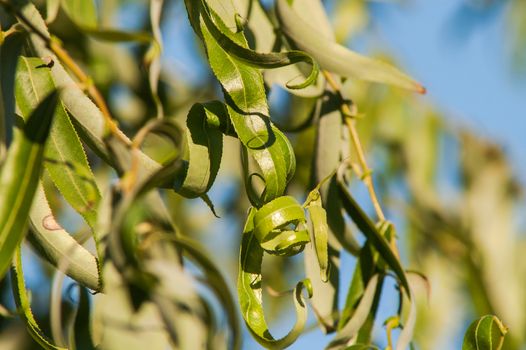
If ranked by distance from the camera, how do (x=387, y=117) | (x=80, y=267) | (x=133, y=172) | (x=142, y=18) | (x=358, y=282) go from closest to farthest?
(x=133, y=172), (x=80, y=267), (x=358, y=282), (x=142, y=18), (x=387, y=117)

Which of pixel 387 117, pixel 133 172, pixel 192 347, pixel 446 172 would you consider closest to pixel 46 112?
pixel 133 172

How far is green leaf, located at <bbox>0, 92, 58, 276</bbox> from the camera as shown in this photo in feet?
1.98

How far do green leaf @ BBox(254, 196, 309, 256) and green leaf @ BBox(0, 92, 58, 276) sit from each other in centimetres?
15

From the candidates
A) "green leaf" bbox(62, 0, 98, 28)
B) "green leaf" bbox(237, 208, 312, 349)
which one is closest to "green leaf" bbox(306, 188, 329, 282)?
"green leaf" bbox(237, 208, 312, 349)

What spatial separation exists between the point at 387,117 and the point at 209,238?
0.44 metres

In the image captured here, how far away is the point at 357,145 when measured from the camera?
901 millimetres

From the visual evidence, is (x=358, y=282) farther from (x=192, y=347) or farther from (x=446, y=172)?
(x=446, y=172)

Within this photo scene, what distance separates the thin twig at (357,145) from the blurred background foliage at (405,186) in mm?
706

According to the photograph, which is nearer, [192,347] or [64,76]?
[192,347]

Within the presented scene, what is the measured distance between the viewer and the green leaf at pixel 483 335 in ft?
2.51

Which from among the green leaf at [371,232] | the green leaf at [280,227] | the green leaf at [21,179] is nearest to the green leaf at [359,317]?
the green leaf at [371,232]

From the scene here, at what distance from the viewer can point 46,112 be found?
60cm

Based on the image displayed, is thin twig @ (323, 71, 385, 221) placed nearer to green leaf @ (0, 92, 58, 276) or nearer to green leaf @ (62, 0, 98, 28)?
green leaf @ (62, 0, 98, 28)

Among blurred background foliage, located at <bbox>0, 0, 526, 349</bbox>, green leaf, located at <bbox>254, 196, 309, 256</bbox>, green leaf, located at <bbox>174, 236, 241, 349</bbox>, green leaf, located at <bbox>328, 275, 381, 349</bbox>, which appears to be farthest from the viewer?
blurred background foliage, located at <bbox>0, 0, 526, 349</bbox>
